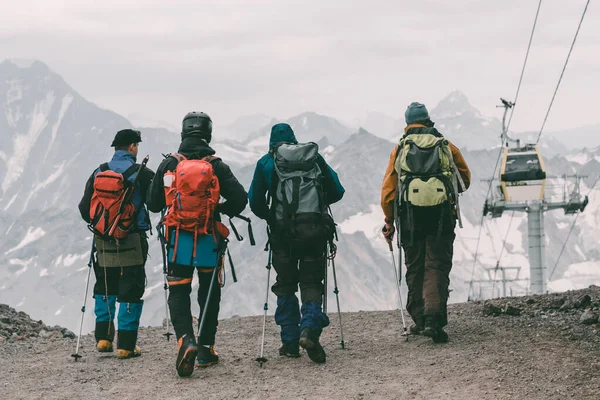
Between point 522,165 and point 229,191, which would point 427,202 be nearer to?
point 229,191

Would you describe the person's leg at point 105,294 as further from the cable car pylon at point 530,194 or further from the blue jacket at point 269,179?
the cable car pylon at point 530,194

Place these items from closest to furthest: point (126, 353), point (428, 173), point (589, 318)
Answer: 1. point (428, 173)
2. point (126, 353)
3. point (589, 318)

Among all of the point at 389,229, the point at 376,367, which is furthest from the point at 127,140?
the point at 376,367

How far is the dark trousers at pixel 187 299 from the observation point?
27.6 feet

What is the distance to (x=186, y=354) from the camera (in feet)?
26.9

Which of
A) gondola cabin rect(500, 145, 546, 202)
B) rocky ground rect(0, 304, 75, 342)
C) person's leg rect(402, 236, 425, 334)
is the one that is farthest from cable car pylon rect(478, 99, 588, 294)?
person's leg rect(402, 236, 425, 334)

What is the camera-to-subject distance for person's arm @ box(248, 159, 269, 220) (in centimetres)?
870

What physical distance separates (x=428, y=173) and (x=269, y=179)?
5.94 ft

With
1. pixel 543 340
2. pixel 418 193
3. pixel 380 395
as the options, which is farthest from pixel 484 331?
pixel 380 395

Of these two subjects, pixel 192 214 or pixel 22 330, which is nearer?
pixel 192 214

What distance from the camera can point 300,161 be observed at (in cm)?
860

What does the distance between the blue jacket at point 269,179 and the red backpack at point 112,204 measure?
1.54 meters

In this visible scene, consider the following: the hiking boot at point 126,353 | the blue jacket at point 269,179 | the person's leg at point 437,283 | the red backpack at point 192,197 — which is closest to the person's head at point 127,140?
the red backpack at point 192,197

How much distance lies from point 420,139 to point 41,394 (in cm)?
474
